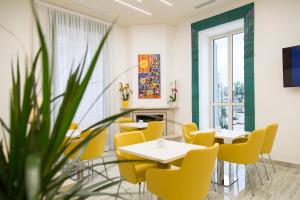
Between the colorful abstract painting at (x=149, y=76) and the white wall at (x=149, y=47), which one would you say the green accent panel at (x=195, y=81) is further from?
the colorful abstract painting at (x=149, y=76)

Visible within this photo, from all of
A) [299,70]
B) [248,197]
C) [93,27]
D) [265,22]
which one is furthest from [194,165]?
[93,27]

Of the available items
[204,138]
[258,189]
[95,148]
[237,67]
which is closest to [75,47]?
[95,148]

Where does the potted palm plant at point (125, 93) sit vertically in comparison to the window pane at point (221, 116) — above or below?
above

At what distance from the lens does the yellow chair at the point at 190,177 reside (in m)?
1.87

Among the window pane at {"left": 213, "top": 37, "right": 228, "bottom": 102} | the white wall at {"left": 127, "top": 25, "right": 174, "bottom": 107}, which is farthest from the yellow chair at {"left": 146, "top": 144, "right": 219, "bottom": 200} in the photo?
the white wall at {"left": 127, "top": 25, "right": 174, "bottom": 107}

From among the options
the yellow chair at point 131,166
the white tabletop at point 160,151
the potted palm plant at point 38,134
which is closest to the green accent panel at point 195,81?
the yellow chair at point 131,166

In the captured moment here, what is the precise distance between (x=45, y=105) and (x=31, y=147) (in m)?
0.12

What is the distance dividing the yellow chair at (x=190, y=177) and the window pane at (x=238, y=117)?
3.84 meters

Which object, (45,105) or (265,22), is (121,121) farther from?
(45,105)

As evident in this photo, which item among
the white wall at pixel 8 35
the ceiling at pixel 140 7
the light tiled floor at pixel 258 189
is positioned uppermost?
the ceiling at pixel 140 7

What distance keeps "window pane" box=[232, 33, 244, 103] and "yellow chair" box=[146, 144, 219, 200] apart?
12.9 feet

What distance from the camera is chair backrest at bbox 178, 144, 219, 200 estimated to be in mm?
1859

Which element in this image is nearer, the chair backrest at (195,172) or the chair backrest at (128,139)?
the chair backrest at (195,172)

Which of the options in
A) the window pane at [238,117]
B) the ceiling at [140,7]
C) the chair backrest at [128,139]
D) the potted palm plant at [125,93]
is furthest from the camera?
the potted palm plant at [125,93]
